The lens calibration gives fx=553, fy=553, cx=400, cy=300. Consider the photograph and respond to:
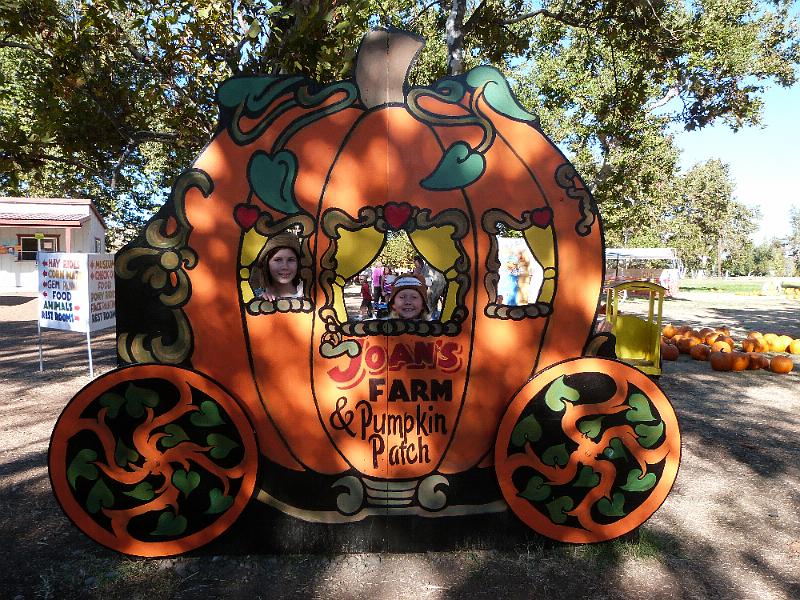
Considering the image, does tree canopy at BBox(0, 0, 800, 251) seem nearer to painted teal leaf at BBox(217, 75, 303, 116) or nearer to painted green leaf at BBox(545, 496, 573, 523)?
painted teal leaf at BBox(217, 75, 303, 116)

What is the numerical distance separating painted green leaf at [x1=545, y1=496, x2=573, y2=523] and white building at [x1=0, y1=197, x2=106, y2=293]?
2507 centimetres

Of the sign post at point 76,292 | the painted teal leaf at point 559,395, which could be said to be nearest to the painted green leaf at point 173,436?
the painted teal leaf at point 559,395

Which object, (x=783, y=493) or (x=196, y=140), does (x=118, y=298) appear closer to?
(x=196, y=140)

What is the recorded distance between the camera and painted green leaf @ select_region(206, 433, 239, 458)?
10.0 ft

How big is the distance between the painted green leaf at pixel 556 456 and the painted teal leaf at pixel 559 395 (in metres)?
0.22

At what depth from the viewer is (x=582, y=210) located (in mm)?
3143

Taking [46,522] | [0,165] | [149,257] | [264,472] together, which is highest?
[0,165]

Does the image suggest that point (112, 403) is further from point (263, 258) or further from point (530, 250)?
point (530, 250)

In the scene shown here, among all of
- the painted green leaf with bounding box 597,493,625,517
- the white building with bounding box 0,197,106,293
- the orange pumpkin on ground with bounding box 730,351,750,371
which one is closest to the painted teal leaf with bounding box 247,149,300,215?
the painted green leaf with bounding box 597,493,625,517

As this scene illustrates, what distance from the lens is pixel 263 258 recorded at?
3090mm

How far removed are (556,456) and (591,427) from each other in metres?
0.26

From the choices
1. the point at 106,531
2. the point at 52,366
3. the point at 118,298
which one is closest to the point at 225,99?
the point at 118,298

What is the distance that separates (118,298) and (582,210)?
262 centimetres

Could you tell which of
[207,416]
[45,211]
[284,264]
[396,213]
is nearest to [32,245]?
[45,211]
